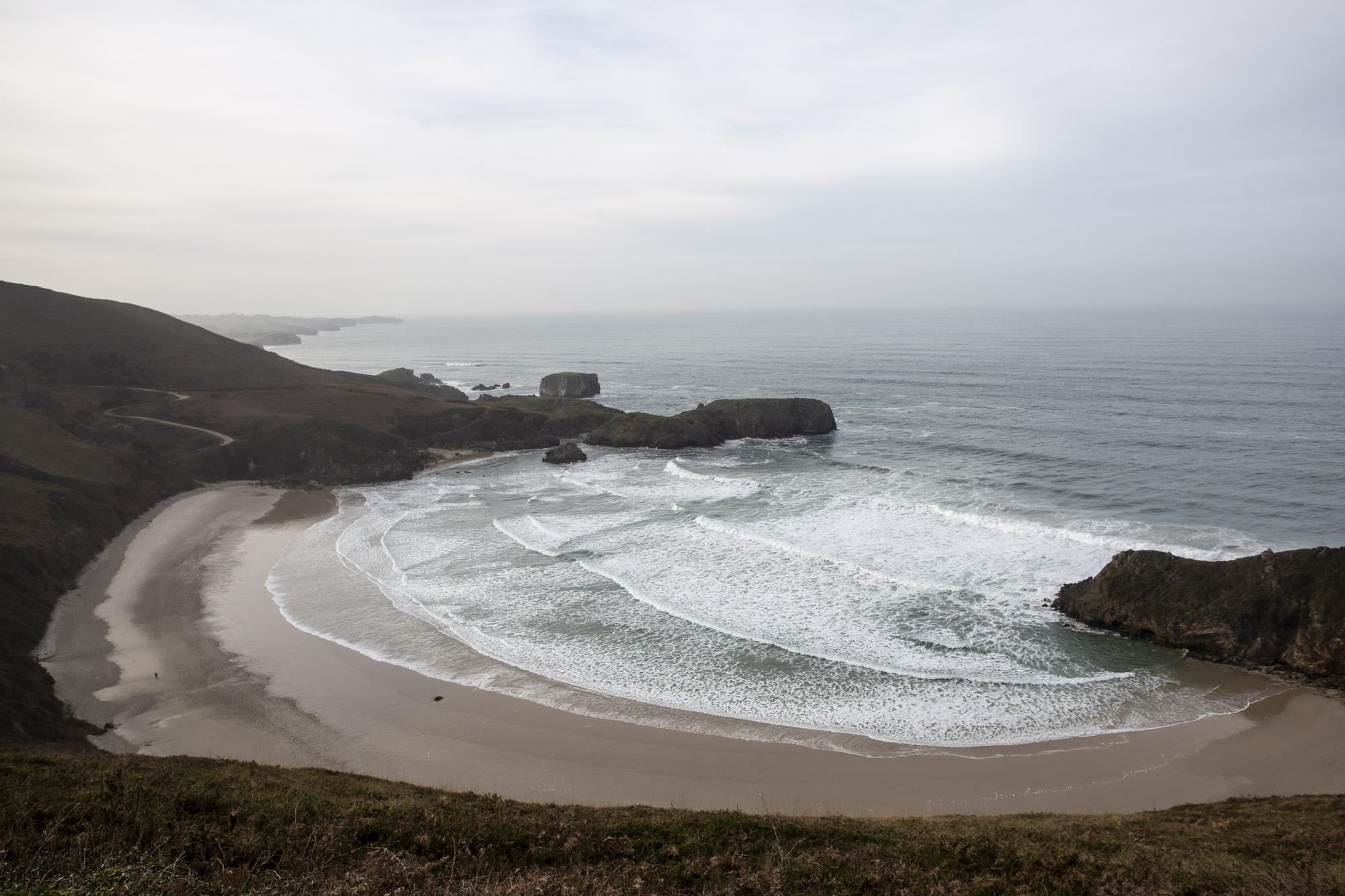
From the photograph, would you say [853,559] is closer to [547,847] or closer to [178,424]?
[547,847]

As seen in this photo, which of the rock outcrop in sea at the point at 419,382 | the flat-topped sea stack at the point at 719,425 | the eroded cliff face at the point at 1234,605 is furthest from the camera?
the rock outcrop in sea at the point at 419,382

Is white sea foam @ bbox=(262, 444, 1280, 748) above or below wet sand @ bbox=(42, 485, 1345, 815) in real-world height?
above

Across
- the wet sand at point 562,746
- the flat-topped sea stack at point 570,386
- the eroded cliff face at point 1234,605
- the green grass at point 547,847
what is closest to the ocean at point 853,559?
the wet sand at point 562,746

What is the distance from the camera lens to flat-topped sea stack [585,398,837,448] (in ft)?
196

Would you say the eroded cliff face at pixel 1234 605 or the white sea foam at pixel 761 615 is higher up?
the eroded cliff face at pixel 1234 605

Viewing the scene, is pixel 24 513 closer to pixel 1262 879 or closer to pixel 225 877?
pixel 225 877

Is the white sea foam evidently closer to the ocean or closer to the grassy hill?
the ocean

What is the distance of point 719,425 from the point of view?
6197 cm

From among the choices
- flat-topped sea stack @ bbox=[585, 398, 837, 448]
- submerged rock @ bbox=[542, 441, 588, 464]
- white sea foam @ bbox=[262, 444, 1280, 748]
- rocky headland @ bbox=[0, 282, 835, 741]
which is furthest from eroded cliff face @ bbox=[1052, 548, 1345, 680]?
rocky headland @ bbox=[0, 282, 835, 741]

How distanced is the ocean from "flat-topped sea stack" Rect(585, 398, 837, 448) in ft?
4.79

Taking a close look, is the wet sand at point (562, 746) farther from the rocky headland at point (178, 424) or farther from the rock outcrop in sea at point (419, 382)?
the rock outcrop in sea at point (419, 382)

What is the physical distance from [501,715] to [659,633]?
665cm

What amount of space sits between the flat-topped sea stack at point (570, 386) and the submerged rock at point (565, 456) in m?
30.7

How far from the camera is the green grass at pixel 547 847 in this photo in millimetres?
10328
